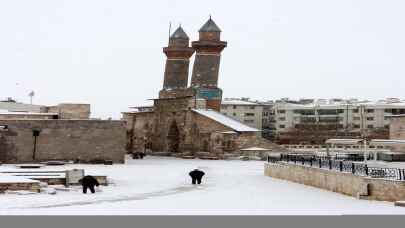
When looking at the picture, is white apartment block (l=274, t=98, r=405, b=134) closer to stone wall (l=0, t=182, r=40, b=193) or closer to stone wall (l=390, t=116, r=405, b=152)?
stone wall (l=390, t=116, r=405, b=152)

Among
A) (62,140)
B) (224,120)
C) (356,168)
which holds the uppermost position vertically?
(224,120)

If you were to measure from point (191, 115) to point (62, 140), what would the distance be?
15.2 metres

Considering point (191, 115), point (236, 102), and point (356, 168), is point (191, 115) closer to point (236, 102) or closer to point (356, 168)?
point (356, 168)

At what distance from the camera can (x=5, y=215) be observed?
47.1ft

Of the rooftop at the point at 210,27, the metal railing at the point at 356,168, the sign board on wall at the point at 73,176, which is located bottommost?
the sign board on wall at the point at 73,176

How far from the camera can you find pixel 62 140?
38.3m

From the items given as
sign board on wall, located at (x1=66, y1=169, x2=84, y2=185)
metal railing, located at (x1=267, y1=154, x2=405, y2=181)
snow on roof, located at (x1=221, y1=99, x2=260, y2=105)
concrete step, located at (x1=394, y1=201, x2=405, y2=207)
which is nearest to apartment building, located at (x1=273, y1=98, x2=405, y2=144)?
snow on roof, located at (x1=221, y1=99, x2=260, y2=105)

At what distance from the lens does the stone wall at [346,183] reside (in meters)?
17.8

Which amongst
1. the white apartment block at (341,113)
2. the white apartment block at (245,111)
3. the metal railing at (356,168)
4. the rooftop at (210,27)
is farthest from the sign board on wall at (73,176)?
the white apartment block at (245,111)

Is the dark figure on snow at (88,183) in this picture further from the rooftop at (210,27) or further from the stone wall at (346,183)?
the rooftop at (210,27)

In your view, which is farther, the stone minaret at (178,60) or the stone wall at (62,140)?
the stone minaret at (178,60)

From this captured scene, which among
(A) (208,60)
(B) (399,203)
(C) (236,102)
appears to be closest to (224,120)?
(A) (208,60)

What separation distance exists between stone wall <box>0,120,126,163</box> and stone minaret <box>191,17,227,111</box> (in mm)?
18612

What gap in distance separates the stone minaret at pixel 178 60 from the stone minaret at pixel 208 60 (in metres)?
4.13
